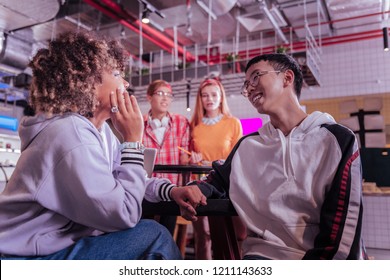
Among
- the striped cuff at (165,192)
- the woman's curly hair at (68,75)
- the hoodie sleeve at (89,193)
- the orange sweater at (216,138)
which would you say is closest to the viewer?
the hoodie sleeve at (89,193)

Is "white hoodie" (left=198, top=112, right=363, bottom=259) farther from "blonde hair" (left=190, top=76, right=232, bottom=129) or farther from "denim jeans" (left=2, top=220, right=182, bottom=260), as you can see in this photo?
"blonde hair" (left=190, top=76, right=232, bottom=129)

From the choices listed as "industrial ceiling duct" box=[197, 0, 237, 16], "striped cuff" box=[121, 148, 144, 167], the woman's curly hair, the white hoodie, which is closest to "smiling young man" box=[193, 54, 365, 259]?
the white hoodie

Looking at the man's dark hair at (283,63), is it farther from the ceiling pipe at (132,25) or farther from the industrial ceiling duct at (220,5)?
the ceiling pipe at (132,25)

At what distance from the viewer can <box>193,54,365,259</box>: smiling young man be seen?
0.70m

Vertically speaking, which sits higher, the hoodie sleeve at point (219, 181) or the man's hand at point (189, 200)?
the hoodie sleeve at point (219, 181)

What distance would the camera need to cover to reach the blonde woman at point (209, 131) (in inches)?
65.8

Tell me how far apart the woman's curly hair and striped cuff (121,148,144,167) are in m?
0.15

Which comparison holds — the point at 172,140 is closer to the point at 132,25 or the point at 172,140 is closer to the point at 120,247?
the point at 120,247

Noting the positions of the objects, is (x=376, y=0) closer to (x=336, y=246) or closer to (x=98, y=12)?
(x=336, y=246)

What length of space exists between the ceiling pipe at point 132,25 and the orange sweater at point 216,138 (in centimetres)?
215

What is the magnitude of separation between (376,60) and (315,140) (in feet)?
1.74

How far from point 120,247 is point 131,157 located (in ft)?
0.56

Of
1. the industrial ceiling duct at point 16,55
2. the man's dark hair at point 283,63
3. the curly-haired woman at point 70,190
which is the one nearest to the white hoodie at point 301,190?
the man's dark hair at point 283,63

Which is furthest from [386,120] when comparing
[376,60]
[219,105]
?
[219,105]
